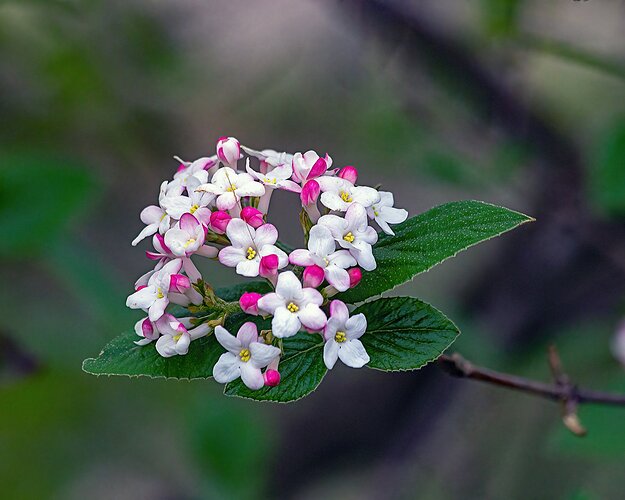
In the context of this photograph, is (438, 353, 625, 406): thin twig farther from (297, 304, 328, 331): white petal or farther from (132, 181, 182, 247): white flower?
(132, 181, 182, 247): white flower

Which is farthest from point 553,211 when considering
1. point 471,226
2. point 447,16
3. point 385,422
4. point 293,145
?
point 471,226

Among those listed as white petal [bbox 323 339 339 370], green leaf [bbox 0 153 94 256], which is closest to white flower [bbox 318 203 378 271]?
white petal [bbox 323 339 339 370]

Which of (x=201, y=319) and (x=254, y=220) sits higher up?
(x=254, y=220)

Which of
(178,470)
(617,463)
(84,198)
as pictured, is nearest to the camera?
(84,198)

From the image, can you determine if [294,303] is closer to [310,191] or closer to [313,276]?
[313,276]

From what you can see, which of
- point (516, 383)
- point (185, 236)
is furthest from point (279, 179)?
point (516, 383)

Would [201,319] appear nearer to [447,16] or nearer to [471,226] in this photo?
[471,226]
